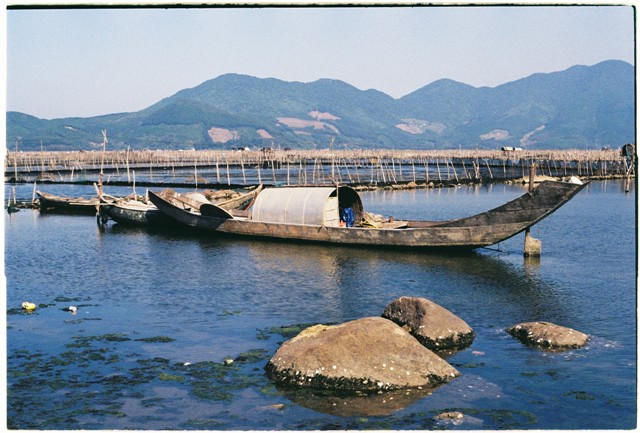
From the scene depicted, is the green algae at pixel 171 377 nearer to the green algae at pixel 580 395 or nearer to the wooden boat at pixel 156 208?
the green algae at pixel 580 395

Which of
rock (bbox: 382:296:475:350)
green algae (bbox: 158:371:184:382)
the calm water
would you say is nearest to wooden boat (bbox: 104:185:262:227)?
the calm water

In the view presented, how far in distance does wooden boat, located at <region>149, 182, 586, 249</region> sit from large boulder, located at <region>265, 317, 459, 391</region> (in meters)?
14.7

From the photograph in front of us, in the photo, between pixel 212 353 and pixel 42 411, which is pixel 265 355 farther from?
pixel 42 411

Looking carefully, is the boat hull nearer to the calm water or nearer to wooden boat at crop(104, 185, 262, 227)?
wooden boat at crop(104, 185, 262, 227)

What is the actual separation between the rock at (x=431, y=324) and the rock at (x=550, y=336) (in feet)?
4.32

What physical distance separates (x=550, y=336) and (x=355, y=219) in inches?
724

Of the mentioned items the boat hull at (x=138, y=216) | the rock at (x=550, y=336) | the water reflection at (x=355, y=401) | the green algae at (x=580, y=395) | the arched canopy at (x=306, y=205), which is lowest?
the green algae at (x=580, y=395)

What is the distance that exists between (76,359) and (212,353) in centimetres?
322

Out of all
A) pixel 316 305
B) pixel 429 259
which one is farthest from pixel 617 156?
pixel 316 305

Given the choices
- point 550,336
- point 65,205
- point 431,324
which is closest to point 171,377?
point 431,324

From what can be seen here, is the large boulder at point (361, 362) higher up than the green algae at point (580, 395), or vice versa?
the large boulder at point (361, 362)

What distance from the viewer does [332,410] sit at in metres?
13.5

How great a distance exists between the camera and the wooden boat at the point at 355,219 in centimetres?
2898

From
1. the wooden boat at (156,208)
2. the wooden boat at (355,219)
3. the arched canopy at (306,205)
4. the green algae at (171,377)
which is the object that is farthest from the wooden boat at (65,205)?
the green algae at (171,377)
